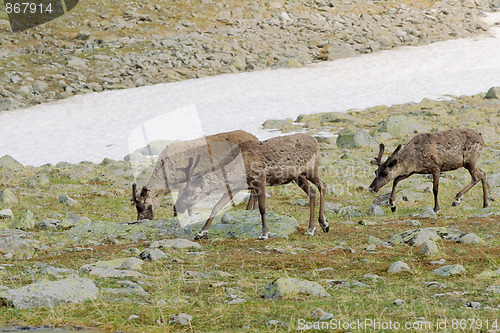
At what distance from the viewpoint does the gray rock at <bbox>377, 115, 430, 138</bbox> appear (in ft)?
116

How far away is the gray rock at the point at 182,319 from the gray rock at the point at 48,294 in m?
1.58

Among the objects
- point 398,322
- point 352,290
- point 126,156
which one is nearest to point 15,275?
point 352,290

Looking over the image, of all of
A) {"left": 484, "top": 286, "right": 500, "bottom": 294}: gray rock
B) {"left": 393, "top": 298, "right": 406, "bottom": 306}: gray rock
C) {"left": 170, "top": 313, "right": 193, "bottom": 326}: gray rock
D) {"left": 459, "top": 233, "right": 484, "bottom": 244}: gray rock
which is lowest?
{"left": 459, "top": 233, "right": 484, "bottom": 244}: gray rock

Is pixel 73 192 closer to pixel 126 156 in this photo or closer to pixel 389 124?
pixel 126 156

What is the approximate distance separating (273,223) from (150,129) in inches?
1022

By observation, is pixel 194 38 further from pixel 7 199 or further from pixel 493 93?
pixel 7 199

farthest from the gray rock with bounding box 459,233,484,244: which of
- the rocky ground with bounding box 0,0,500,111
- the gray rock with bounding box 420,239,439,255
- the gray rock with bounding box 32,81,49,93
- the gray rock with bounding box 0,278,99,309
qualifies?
the gray rock with bounding box 32,81,49,93

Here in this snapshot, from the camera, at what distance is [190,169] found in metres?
18.0

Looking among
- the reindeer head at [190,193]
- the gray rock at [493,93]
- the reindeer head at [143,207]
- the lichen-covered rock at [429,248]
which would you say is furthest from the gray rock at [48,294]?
the gray rock at [493,93]

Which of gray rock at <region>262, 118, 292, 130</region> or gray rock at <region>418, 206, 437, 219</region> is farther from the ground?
gray rock at <region>418, 206, 437, 219</region>

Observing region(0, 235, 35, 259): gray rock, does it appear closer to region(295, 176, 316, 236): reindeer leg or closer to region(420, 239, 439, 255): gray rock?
region(295, 176, 316, 236): reindeer leg

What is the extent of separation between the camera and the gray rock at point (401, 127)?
35281 mm

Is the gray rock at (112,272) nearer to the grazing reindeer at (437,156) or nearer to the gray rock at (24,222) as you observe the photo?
the gray rock at (24,222)

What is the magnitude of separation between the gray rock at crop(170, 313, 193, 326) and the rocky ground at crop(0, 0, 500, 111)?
1594 inches
